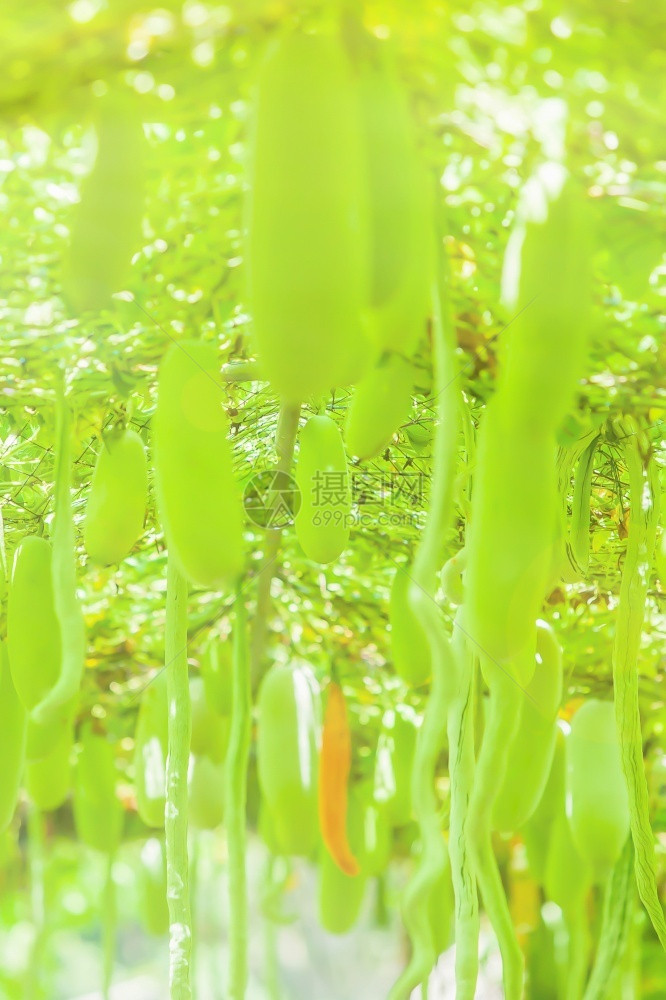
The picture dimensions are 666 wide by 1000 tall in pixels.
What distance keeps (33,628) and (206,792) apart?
0.41 meters

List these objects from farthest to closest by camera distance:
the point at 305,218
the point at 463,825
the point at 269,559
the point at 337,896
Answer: the point at 337,896
the point at 269,559
the point at 463,825
the point at 305,218

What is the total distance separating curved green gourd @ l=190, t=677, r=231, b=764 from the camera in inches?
28.1

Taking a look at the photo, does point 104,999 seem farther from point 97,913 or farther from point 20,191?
point 97,913

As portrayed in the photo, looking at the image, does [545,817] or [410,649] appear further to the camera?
[545,817]

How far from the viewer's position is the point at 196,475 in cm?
22

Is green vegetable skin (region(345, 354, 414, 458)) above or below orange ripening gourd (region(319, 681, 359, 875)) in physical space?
above

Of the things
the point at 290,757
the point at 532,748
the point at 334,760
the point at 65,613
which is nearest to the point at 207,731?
the point at 334,760

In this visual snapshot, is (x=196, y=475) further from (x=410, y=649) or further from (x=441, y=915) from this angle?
(x=441, y=915)

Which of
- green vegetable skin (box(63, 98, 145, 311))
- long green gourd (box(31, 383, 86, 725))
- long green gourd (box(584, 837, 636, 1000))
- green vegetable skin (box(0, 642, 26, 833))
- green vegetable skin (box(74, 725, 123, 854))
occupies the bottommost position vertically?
long green gourd (box(584, 837, 636, 1000))

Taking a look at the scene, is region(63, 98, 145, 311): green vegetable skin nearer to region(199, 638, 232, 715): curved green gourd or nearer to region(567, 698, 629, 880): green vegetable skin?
region(567, 698, 629, 880): green vegetable skin

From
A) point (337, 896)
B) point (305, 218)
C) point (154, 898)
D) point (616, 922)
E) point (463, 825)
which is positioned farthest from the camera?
point (154, 898)

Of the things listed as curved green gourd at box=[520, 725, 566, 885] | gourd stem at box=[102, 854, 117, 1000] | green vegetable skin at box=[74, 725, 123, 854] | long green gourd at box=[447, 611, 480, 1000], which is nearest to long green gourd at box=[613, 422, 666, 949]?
long green gourd at box=[447, 611, 480, 1000]

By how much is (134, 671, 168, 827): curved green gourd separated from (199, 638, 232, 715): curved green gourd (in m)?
0.03

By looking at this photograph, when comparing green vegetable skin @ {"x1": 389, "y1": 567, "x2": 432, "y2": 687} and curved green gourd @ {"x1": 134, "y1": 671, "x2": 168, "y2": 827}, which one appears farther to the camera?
curved green gourd @ {"x1": 134, "y1": 671, "x2": 168, "y2": 827}
